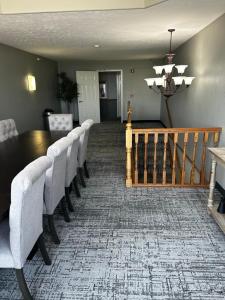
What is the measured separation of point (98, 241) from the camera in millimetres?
2275

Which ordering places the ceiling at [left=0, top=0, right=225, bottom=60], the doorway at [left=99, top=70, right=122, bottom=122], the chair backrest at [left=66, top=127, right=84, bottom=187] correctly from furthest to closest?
the doorway at [left=99, top=70, right=122, bottom=122] < the ceiling at [left=0, top=0, right=225, bottom=60] < the chair backrest at [left=66, top=127, right=84, bottom=187]

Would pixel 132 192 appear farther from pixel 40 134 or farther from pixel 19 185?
pixel 19 185

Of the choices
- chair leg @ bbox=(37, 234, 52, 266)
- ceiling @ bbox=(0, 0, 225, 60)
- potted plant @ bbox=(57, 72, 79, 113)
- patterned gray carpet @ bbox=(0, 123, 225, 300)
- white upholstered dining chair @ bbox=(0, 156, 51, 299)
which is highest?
ceiling @ bbox=(0, 0, 225, 60)

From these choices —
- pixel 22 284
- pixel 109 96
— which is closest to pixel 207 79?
pixel 22 284

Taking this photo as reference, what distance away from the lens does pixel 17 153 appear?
268cm

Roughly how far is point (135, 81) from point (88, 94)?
1.87 meters

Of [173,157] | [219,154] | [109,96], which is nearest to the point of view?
Result: [219,154]

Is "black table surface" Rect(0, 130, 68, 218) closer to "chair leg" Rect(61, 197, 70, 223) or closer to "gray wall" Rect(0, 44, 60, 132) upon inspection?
"chair leg" Rect(61, 197, 70, 223)

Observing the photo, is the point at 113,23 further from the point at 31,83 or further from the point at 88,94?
the point at 88,94

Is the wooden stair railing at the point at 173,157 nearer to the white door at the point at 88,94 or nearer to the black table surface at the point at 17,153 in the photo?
the black table surface at the point at 17,153

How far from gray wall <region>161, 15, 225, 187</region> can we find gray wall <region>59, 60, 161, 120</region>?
11.8 ft

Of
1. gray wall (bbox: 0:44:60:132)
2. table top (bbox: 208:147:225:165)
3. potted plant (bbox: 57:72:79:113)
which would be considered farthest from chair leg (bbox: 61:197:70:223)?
potted plant (bbox: 57:72:79:113)

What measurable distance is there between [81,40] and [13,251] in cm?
400

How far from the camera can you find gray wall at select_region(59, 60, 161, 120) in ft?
28.2
